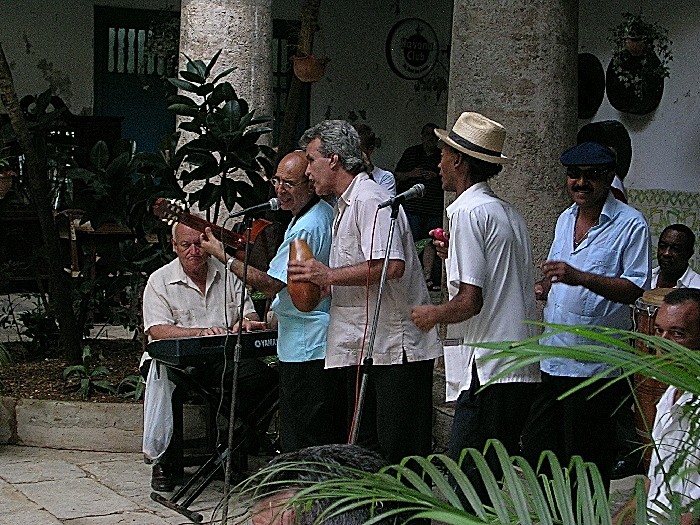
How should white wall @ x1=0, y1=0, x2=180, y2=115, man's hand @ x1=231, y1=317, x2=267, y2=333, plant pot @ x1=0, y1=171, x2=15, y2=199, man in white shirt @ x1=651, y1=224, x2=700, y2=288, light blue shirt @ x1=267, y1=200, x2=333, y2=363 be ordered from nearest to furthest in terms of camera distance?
light blue shirt @ x1=267, y1=200, x2=333, y2=363 → man's hand @ x1=231, y1=317, x2=267, y2=333 → man in white shirt @ x1=651, y1=224, x2=700, y2=288 → plant pot @ x1=0, y1=171, x2=15, y2=199 → white wall @ x1=0, y1=0, x2=180, y2=115

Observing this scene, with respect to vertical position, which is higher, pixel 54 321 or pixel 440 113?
pixel 440 113

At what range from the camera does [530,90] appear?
227 inches

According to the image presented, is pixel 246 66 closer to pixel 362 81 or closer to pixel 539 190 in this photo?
pixel 539 190

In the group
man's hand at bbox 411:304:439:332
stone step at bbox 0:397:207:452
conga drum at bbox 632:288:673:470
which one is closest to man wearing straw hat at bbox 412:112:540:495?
man's hand at bbox 411:304:439:332

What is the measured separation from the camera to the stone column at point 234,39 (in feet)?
22.8

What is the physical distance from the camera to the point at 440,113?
45.1ft

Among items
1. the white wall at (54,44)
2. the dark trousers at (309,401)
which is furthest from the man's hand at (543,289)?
the white wall at (54,44)

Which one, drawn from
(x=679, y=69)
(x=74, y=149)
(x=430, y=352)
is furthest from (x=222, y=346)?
(x=679, y=69)

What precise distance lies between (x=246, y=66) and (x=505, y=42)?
181 cm

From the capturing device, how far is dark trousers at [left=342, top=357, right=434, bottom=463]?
4512mm

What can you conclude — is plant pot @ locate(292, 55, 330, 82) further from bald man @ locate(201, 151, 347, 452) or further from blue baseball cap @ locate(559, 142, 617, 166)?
blue baseball cap @ locate(559, 142, 617, 166)

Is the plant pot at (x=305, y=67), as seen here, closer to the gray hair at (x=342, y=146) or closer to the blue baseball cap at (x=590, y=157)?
the gray hair at (x=342, y=146)

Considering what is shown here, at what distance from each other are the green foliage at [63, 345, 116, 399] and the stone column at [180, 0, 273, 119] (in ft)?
5.88

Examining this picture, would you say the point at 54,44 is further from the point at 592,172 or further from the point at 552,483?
the point at 552,483
